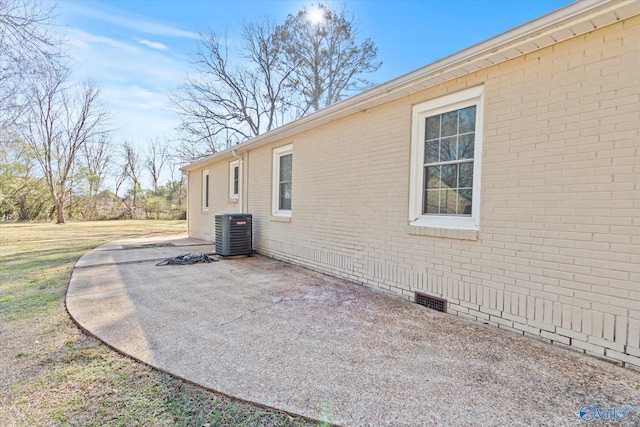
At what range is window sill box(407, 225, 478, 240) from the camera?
350 cm

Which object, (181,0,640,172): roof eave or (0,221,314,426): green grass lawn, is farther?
(181,0,640,172): roof eave

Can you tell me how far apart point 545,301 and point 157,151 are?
35951 mm

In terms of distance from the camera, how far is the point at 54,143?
22.6 metres

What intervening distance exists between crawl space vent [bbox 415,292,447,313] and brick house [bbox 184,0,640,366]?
4 centimetres

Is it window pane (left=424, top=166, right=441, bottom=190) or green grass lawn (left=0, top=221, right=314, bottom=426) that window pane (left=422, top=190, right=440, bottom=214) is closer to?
window pane (left=424, top=166, right=441, bottom=190)

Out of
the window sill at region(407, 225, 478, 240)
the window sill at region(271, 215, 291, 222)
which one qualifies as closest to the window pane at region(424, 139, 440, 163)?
the window sill at region(407, 225, 478, 240)

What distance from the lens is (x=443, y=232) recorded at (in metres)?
3.75

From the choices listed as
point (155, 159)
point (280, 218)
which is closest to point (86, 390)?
point (280, 218)

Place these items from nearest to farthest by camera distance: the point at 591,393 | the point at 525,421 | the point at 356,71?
1. the point at 525,421
2. the point at 591,393
3. the point at 356,71

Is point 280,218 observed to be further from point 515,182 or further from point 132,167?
point 132,167

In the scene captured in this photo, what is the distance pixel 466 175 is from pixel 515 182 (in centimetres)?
63

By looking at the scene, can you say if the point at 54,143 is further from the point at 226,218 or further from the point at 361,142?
the point at 361,142

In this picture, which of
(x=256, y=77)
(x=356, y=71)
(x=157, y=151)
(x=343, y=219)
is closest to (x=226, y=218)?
(x=343, y=219)

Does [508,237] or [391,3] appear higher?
[391,3]
